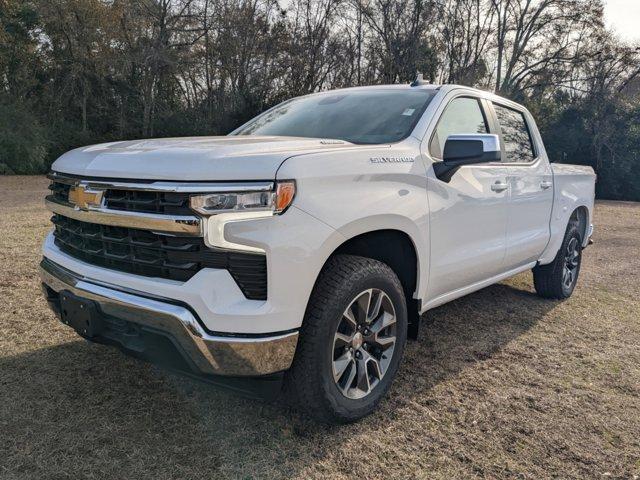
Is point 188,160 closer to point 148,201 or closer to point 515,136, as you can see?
point 148,201

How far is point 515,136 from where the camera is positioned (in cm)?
446

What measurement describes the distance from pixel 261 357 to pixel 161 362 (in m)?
0.49

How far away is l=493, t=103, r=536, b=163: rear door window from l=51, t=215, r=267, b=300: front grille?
2.68 m

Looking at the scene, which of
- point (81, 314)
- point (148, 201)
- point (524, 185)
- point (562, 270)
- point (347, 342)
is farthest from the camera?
point (562, 270)

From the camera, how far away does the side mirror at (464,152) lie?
118 inches

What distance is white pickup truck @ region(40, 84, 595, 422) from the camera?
2.18m

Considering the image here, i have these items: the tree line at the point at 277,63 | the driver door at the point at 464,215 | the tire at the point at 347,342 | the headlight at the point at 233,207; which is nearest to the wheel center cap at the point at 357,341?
the tire at the point at 347,342

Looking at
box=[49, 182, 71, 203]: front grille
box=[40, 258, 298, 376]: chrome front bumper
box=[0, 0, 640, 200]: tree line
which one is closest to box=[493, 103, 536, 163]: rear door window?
box=[40, 258, 298, 376]: chrome front bumper

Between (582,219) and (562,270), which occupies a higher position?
(582,219)

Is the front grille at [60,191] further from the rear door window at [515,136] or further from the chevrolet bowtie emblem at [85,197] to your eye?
the rear door window at [515,136]

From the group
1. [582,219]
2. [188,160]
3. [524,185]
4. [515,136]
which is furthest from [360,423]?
[582,219]

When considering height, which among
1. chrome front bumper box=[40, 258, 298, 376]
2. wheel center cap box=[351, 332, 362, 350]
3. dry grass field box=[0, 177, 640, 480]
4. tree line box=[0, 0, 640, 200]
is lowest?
dry grass field box=[0, 177, 640, 480]

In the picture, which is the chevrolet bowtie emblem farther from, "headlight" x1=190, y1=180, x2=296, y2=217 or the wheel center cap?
the wheel center cap

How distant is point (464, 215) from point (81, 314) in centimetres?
233
